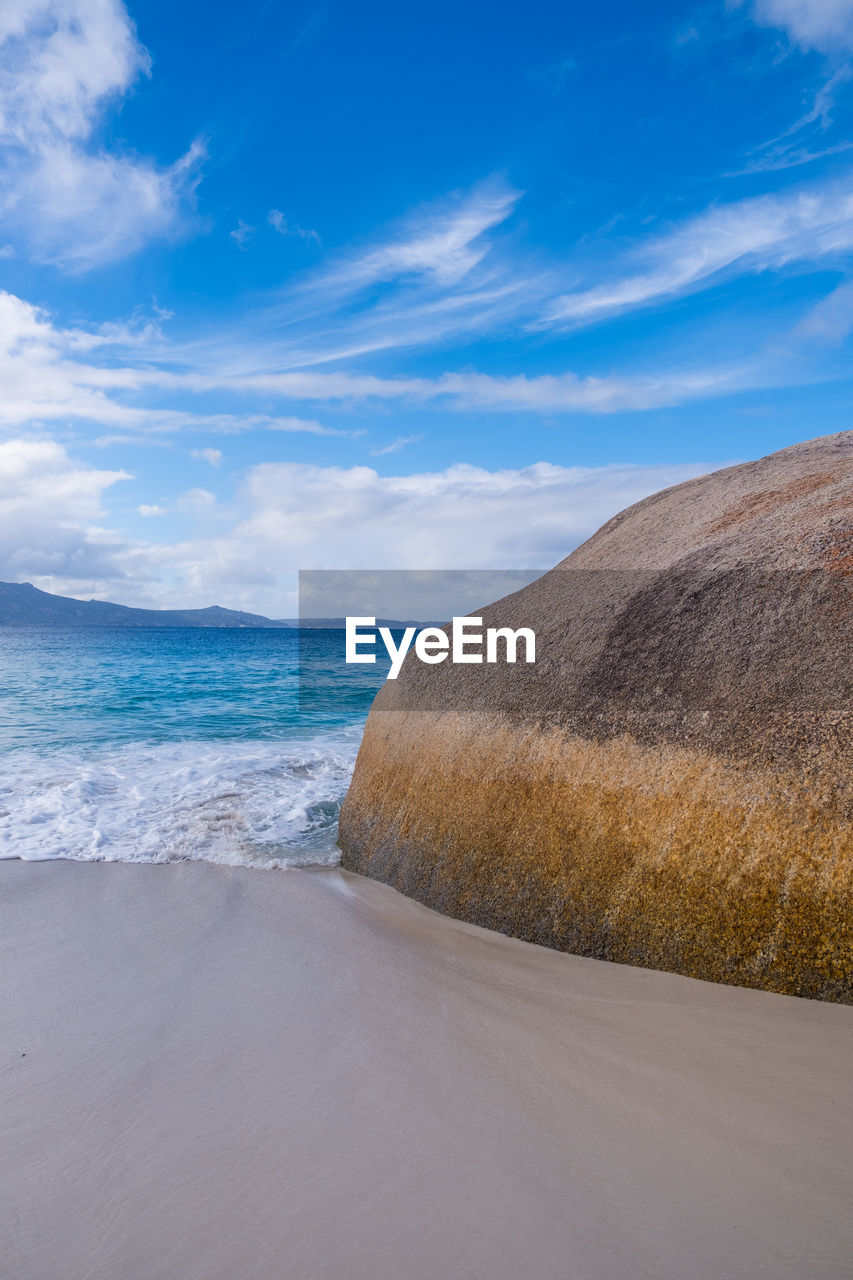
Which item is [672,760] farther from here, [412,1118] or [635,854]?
[412,1118]

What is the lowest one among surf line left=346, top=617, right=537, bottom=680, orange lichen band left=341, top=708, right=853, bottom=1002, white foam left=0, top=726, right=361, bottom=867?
white foam left=0, top=726, right=361, bottom=867

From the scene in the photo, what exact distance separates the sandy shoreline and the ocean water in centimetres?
262

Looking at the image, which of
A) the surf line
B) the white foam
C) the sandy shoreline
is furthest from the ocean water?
the sandy shoreline

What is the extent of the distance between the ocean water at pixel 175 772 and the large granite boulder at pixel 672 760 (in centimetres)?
228

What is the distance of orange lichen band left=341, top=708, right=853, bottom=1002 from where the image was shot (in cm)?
349

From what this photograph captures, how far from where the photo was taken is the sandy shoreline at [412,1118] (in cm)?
233

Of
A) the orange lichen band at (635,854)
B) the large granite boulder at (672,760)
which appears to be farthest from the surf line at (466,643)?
the orange lichen band at (635,854)

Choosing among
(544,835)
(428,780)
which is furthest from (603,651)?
(428,780)

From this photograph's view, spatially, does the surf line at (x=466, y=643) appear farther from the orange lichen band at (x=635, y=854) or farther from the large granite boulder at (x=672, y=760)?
the orange lichen band at (x=635, y=854)

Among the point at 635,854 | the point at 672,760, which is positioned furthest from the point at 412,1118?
the point at 672,760

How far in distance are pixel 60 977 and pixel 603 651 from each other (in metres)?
3.91

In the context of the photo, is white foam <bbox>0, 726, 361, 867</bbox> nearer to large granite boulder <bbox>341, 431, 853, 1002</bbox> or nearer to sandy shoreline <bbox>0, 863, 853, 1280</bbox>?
large granite boulder <bbox>341, 431, 853, 1002</bbox>

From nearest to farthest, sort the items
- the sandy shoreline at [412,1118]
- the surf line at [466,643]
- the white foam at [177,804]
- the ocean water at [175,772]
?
the sandy shoreline at [412,1118]
the surf line at [466,643]
the white foam at [177,804]
the ocean water at [175,772]

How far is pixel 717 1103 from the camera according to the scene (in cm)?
296
